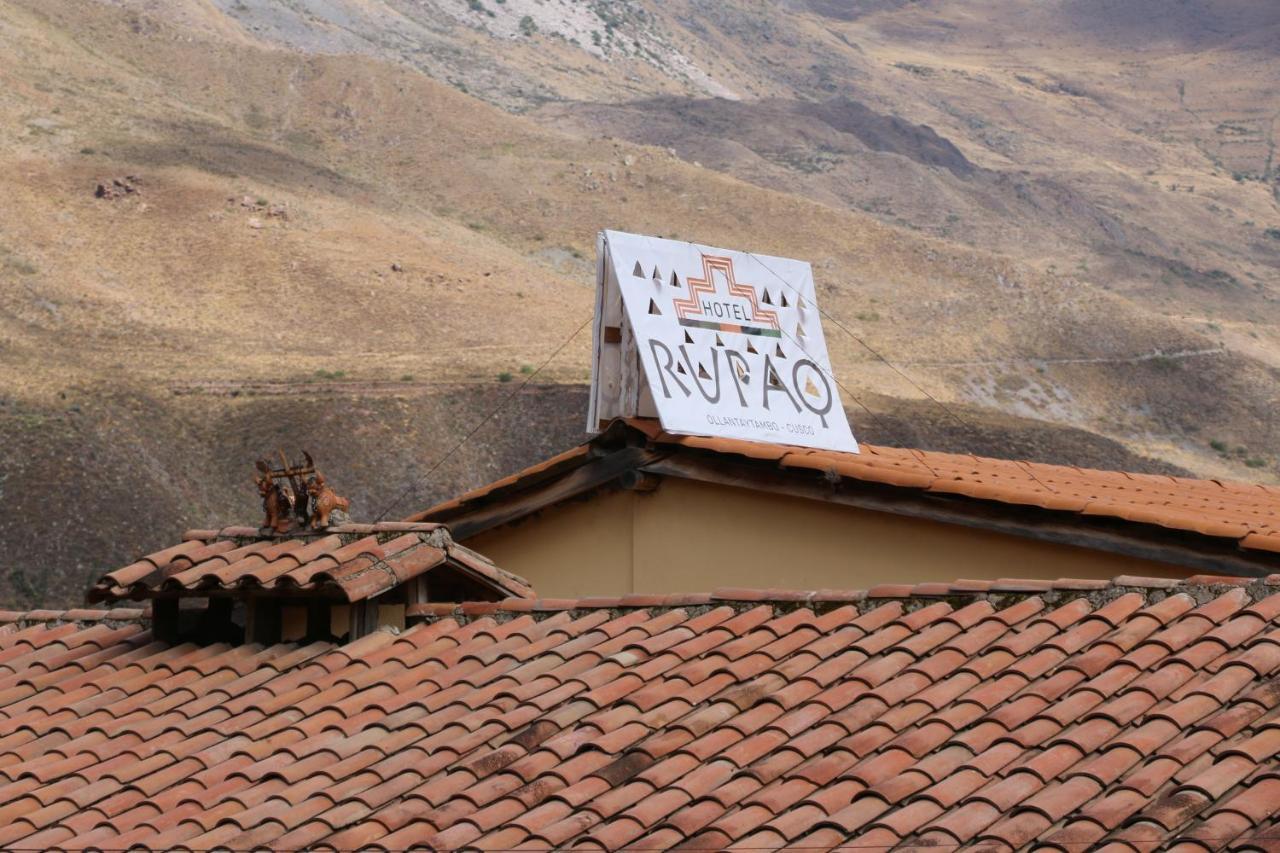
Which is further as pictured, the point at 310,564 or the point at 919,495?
the point at 919,495

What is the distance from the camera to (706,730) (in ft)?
25.2

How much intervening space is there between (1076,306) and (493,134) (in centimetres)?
2724

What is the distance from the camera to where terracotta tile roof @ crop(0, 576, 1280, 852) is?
255 inches

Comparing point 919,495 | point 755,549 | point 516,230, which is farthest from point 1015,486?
point 516,230

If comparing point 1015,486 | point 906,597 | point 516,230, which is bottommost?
point 906,597

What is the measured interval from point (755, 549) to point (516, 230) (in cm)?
6506

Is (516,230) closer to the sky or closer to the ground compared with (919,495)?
closer to the sky

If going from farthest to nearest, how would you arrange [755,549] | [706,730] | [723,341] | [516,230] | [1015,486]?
[516,230] → [723,341] → [1015,486] → [755,549] → [706,730]

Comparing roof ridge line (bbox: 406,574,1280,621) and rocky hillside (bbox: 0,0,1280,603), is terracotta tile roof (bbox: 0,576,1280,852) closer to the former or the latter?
roof ridge line (bbox: 406,574,1280,621)

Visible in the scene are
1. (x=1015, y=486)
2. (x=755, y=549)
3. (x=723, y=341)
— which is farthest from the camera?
(x=723, y=341)

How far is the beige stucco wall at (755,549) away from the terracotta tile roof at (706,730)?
204 centimetres

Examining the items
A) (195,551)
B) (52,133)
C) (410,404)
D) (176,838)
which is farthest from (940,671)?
(52,133)

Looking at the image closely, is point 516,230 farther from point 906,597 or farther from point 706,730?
point 706,730

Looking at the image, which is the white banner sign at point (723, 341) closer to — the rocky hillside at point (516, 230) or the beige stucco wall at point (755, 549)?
the beige stucco wall at point (755, 549)
